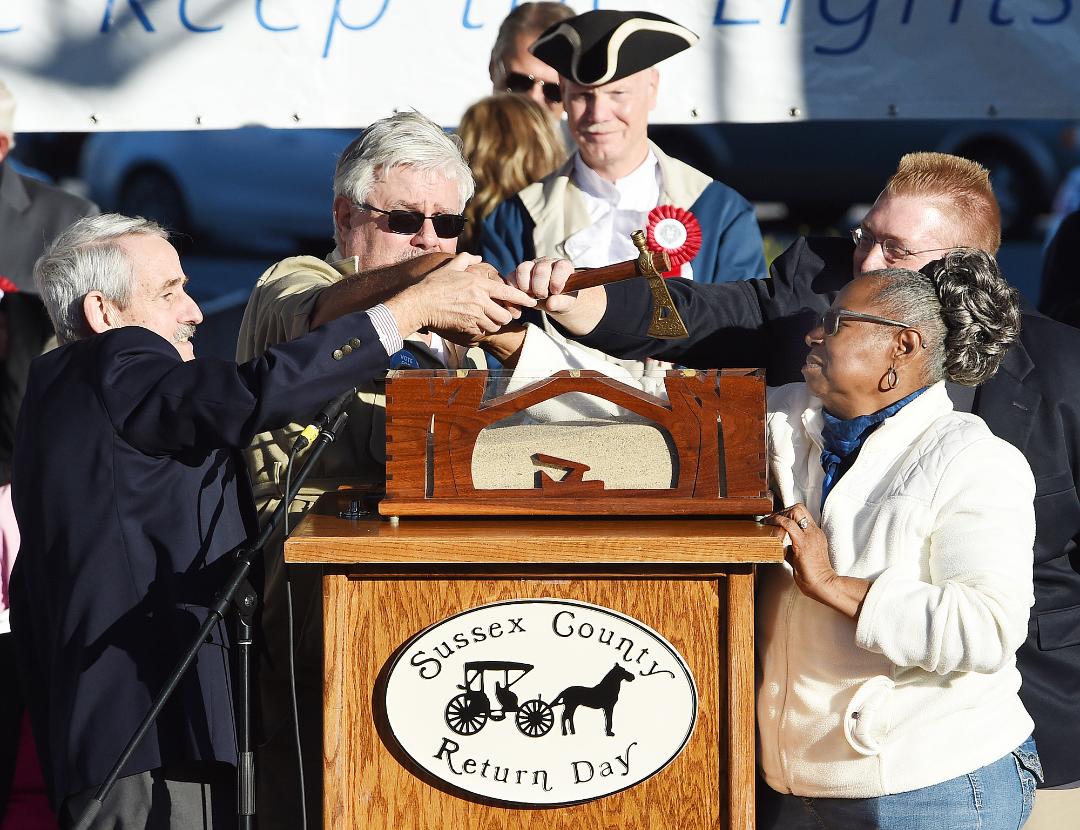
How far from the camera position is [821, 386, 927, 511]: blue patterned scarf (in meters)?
2.46

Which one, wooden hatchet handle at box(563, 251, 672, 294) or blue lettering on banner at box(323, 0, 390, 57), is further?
blue lettering on banner at box(323, 0, 390, 57)

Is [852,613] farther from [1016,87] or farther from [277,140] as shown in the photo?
[277,140]

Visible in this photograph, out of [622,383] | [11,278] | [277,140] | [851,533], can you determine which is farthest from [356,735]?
[277,140]

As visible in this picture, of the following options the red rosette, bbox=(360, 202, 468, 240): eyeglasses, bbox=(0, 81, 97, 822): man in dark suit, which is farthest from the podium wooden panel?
bbox=(0, 81, 97, 822): man in dark suit

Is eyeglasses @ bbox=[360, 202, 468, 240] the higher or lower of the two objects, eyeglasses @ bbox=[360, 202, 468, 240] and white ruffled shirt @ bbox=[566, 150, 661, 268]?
the higher

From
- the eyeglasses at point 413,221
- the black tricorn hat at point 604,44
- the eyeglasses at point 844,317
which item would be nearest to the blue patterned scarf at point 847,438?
the eyeglasses at point 844,317

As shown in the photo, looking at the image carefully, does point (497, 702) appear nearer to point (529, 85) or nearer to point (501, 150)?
point (501, 150)

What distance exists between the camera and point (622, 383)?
236 centimetres

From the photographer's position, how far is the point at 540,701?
2287mm

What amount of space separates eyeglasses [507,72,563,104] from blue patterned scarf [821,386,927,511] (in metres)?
2.30

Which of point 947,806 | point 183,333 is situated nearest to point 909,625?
point 947,806

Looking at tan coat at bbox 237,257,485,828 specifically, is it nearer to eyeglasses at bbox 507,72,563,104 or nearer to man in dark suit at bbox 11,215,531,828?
man in dark suit at bbox 11,215,531,828

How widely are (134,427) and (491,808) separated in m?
0.87

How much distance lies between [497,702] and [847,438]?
73cm
